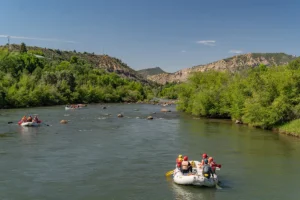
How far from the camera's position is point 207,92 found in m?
80.9

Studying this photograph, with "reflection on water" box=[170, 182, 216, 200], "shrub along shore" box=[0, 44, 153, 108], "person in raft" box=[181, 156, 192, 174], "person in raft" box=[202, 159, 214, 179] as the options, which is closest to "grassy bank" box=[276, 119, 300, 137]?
"person in raft" box=[202, 159, 214, 179]

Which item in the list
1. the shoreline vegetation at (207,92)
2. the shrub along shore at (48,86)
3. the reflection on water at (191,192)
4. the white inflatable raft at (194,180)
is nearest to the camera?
the reflection on water at (191,192)

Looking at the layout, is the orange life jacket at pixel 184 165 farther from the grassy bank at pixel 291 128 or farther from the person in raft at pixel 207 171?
the grassy bank at pixel 291 128

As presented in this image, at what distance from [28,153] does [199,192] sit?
62.7ft

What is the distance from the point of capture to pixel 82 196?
958 inches

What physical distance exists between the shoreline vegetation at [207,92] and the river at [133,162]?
5.60 meters

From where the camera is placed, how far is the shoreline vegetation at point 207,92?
188 feet

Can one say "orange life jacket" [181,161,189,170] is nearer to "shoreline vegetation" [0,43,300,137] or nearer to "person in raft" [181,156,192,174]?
"person in raft" [181,156,192,174]

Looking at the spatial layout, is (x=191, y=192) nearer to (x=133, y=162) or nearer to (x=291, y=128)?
(x=133, y=162)

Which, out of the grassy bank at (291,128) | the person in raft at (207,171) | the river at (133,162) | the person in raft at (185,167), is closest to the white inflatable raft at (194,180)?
the person in raft at (207,171)

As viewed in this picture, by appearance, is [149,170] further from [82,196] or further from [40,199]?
[40,199]

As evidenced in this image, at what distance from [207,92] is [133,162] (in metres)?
50.0

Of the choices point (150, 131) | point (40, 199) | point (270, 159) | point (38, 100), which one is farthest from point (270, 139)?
point (38, 100)

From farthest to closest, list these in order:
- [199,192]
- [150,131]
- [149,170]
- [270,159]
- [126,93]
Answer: [126,93], [150,131], [270,159], [149,170], [199,192]
